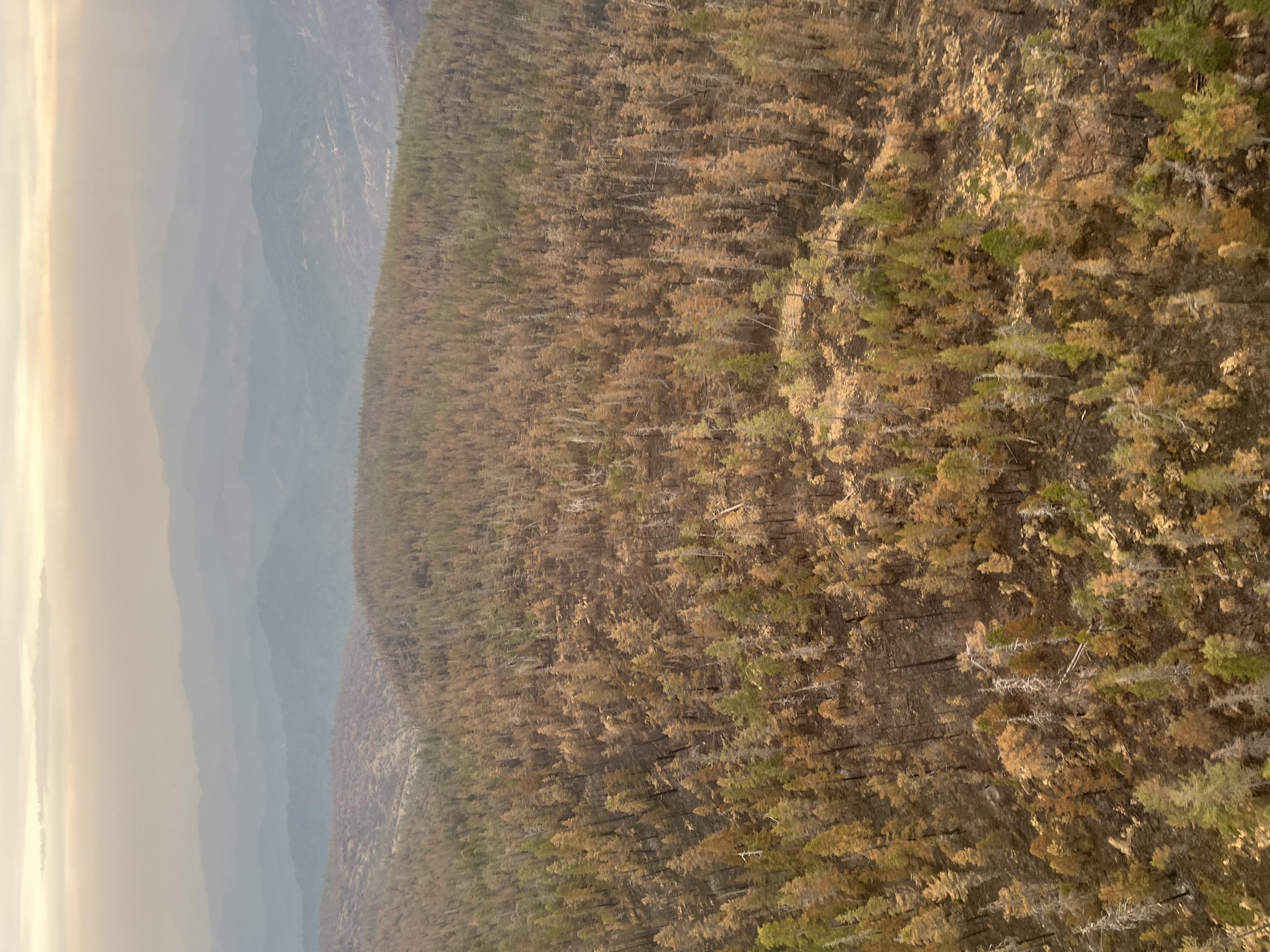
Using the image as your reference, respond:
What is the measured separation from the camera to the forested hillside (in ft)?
32.0

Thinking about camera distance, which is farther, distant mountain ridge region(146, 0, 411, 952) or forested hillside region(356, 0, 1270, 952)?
distant mountain ridge region(146, 0, 411, 952)

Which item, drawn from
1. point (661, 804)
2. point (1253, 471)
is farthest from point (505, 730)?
point (1253, 471)

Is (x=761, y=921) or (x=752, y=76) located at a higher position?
(x=752, y=76)

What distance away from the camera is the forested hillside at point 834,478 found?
9750mm

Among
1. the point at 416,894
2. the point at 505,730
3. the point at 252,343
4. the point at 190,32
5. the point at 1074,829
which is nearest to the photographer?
the point at 1074,829

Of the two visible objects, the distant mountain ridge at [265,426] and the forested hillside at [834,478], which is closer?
the forested hillside at [834,478]

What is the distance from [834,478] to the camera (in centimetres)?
1446

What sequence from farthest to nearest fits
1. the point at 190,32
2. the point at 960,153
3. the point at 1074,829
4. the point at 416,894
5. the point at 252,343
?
the point at 252,343 → the point at 190,32 → the point at 416,894 → the point at 960,153 → the point at 1074,829

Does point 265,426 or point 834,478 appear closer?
point 834,478

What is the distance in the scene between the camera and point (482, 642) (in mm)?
22328

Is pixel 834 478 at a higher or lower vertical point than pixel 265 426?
lower

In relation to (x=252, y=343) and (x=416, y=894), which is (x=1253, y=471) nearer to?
(x=416, y=894)

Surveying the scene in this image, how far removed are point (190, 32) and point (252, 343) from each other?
14.8 metres

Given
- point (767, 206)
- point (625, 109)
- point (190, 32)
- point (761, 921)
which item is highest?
point (190, 32)
